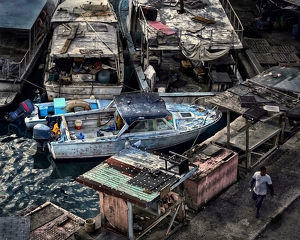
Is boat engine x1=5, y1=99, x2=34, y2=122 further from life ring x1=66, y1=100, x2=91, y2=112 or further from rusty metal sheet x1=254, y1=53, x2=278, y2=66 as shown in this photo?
rusty metal sheet x1=254, y1=53, x2=278, y2=66

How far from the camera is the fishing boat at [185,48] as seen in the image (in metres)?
25.2

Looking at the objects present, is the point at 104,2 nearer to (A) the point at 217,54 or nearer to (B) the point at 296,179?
(A) the point at 217,54

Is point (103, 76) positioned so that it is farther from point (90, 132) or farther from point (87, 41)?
point (90, 132)

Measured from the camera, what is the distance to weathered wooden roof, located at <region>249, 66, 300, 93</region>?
21562mm

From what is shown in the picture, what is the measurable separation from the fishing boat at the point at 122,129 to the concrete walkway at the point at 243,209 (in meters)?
3.82

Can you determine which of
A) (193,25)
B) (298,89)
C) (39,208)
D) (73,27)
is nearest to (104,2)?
(73,27)

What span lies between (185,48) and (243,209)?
899 cm

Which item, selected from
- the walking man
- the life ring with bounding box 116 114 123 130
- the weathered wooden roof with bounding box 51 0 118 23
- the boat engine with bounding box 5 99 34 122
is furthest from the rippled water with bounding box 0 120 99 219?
the weathered wooden roof with bounding box 51 0 118 23

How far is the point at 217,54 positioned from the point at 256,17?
8784mm

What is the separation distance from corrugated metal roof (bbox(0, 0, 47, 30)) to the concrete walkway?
13.4 meters

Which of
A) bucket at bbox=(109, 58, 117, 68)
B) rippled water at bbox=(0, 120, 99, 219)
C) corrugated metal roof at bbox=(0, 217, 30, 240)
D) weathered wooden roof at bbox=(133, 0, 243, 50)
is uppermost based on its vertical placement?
weathered wooden roof at bbox=(133, 0, 243, 50)

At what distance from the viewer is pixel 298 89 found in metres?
21.4

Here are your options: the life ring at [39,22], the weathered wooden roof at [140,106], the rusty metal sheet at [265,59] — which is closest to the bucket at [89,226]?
the weathered wooden roof at [140,106]

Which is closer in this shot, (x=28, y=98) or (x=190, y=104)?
(x=190, y=104)
